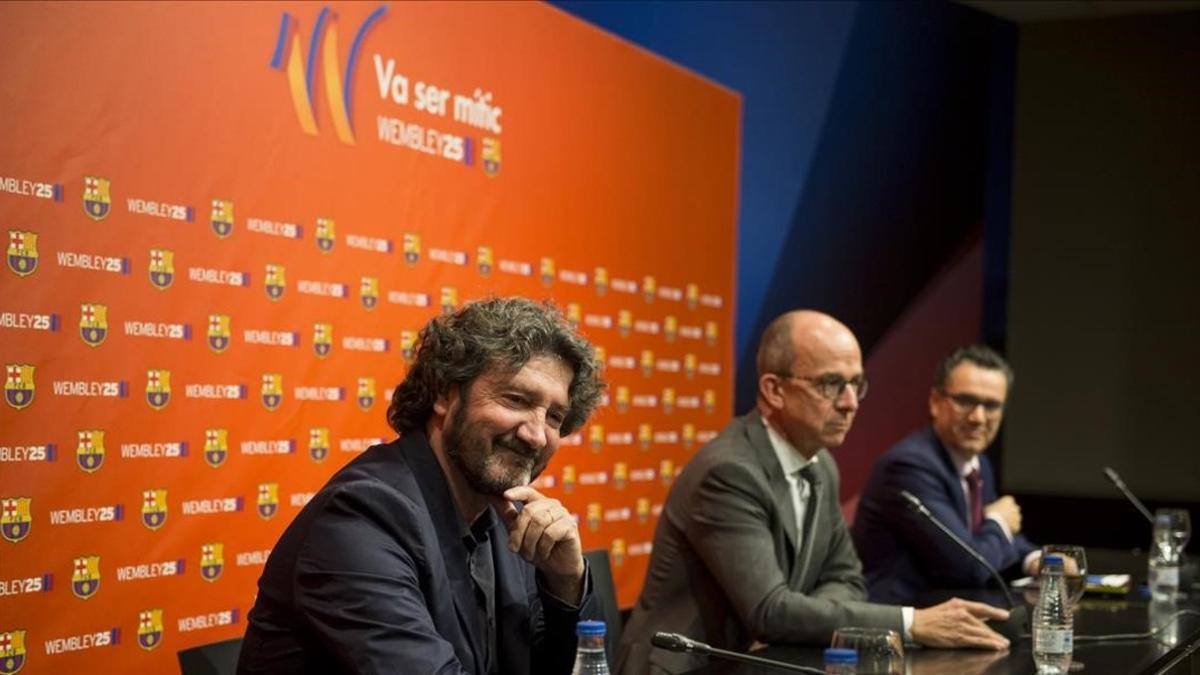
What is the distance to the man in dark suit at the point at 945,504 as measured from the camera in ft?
13.8

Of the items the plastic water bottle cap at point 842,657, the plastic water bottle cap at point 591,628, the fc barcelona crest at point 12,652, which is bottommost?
the fc barcelona crest at point 12,652

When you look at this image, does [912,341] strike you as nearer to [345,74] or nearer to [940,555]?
[940,555]

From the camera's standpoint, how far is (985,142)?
7953 mm

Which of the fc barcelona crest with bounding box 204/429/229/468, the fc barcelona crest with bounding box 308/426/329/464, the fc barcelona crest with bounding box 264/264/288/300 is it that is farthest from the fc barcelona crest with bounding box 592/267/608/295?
the fc barcelona crest with bounding box 204/429/229/468

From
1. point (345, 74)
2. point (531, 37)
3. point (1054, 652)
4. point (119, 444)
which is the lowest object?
point (1054, 652)

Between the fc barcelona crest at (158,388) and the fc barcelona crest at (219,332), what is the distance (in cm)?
16

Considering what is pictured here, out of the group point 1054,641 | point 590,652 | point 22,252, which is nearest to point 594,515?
point 1054,641

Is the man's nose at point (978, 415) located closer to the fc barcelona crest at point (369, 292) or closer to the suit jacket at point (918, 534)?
the suit jacket at point (918, 534)

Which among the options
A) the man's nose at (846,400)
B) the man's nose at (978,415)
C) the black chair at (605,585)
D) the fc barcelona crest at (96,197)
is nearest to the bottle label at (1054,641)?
the man's nose at (846,400)

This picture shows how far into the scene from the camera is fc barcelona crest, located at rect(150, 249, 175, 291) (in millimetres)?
3340

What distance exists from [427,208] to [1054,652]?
2.21 meters

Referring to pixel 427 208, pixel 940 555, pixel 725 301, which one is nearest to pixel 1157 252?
pixel 725 301

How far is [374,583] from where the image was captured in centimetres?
211

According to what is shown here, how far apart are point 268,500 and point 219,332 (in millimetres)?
479
